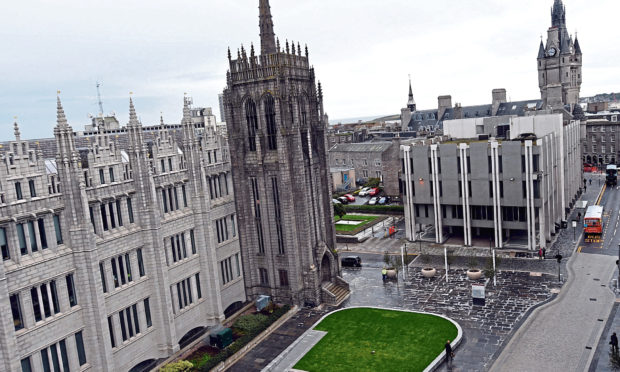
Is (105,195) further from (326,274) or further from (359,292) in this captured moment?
(359,292)

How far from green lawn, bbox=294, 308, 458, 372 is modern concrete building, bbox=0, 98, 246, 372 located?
11.4 meters

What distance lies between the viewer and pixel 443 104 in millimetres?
132625

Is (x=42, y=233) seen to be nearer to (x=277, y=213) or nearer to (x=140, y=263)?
(x=140, y=263)

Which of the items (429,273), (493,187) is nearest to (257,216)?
(429,273)

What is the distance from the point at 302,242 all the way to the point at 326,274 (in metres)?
6.20

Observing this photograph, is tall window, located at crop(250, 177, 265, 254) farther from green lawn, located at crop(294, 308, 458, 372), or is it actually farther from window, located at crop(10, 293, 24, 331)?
window, located at crop(10, 293, 24, 331)

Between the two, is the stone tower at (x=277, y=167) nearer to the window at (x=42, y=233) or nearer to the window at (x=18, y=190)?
the window at (x=42, y=233)

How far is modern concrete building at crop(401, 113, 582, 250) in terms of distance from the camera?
60781mm

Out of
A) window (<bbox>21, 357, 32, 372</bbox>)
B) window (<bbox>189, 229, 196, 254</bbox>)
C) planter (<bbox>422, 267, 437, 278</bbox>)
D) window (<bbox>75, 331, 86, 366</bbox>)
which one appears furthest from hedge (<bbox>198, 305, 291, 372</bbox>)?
planter (<bbox>422, 267, 437, 278</bbox>)

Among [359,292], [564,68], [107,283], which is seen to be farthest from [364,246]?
[564,68]

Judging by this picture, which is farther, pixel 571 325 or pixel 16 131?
pixel 571 325

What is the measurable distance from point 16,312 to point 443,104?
393ft

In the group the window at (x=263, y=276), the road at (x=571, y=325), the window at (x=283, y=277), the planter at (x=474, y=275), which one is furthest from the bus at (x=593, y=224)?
the window at (x=263, y=276)

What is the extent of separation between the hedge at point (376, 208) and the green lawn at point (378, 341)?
4294 centimetres
